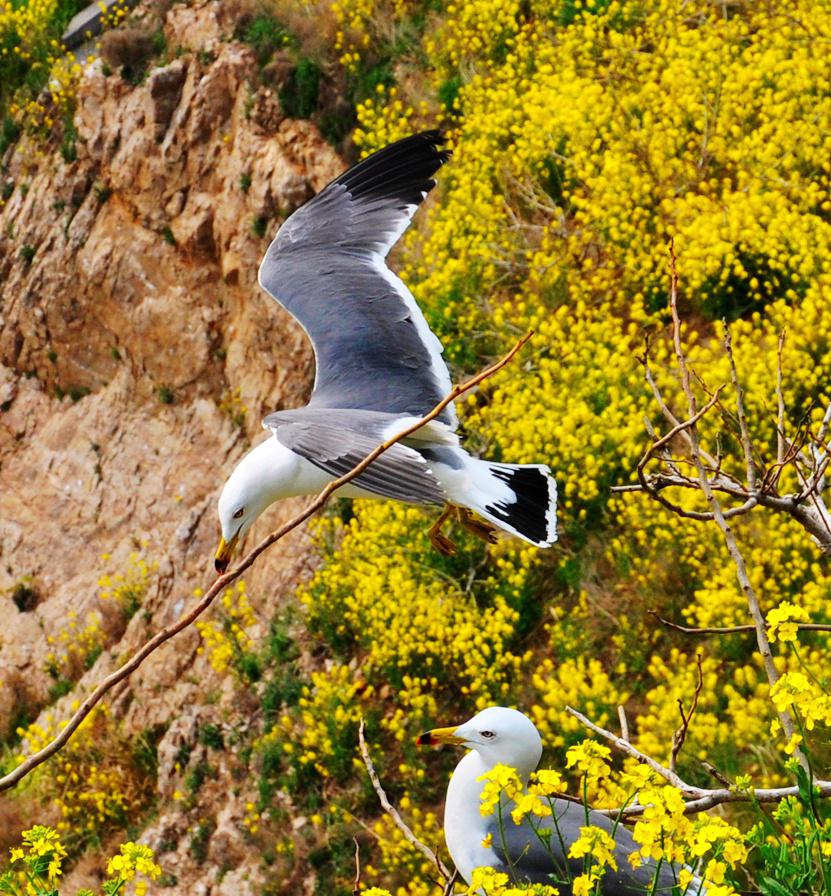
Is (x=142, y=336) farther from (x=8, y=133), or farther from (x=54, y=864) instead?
(x=54, y=864)

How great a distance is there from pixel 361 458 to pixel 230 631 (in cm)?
531

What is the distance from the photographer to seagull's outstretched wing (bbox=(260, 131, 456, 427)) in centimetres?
454

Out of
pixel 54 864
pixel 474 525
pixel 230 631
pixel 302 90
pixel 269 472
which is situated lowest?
pixel 230 631

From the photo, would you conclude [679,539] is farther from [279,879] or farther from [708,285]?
[279,879]

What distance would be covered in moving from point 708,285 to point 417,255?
2.28 m

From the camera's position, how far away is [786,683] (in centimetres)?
183

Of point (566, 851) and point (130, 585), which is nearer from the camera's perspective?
point (566, 851)

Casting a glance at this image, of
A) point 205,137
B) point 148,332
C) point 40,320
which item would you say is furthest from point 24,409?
point 205,137

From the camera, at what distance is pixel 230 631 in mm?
8523

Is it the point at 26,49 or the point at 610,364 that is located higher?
the point at 26,49

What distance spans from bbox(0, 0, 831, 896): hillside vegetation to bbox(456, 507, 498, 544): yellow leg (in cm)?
112

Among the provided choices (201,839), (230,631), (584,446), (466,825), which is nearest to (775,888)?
(466,825)

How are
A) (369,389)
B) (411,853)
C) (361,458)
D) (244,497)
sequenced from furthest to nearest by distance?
1. (411,853)
2. (369,389)
3. (244,497)
4. (361,458)

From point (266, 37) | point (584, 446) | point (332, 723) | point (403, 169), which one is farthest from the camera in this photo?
point (266, 37)
